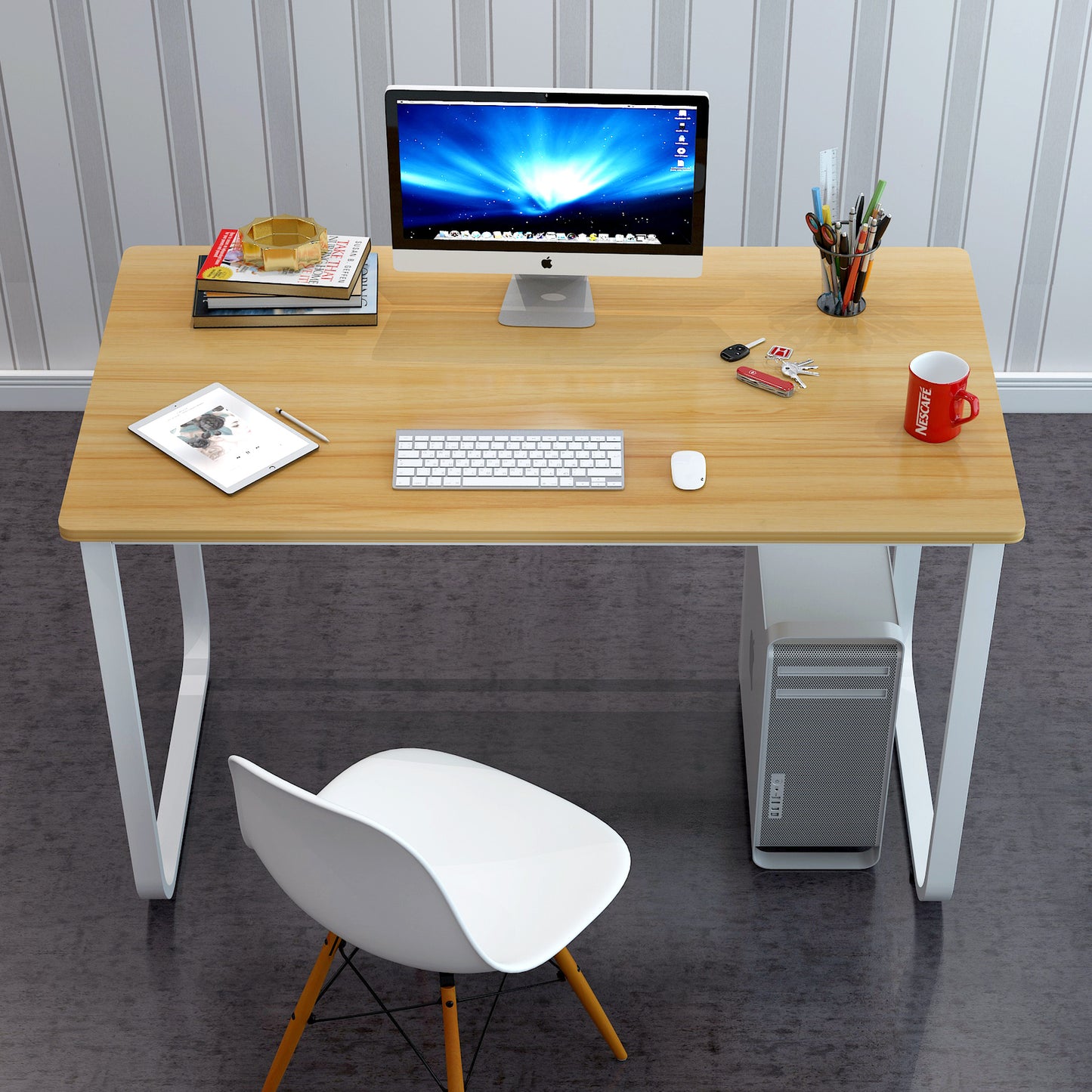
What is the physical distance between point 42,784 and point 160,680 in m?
0.34

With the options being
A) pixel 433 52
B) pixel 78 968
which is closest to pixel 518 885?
pixel 78 968

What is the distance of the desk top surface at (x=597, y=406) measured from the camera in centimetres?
199

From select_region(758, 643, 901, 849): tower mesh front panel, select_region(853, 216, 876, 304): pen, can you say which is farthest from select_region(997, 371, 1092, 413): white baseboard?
select_region(758, 643, 901, 849): tower mesh front panel

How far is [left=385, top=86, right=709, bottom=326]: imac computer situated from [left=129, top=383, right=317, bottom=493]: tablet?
16.5 inches

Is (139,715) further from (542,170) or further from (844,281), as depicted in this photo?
(844,281)

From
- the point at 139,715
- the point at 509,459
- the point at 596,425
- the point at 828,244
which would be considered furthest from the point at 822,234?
the point at 139,715

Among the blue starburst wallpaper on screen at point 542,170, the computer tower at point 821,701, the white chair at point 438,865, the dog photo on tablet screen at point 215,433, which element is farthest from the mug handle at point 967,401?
the dog photo on tablet screen at point 215,433

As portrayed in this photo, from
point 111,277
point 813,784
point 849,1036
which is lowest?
point 849,1036

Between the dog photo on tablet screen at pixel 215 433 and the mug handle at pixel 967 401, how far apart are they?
108cm

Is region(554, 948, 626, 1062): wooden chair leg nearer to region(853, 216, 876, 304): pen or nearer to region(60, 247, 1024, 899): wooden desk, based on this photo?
region(60, 247, 1024, 899): wooden desk

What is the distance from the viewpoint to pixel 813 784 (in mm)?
2354

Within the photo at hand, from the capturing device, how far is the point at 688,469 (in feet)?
6.79

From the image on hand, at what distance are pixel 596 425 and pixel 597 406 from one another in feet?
0.19

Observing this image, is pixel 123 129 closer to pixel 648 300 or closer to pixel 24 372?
pixel 24 372
